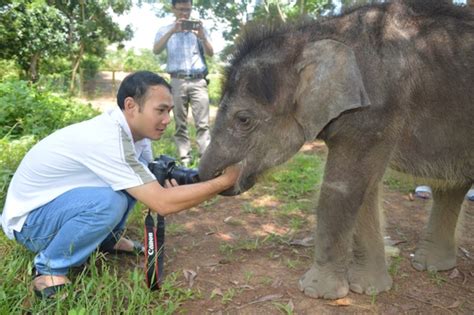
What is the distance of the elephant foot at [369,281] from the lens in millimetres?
3006

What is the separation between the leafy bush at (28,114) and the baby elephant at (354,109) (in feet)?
13.4

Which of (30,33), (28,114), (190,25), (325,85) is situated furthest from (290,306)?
(30,33)

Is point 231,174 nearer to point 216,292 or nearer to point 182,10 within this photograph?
point 216,292

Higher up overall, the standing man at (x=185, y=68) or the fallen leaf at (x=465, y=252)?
the standing man at (x=185, y=68)

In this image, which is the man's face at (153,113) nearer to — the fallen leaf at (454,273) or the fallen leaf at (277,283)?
the fallen leaf at (277,283)

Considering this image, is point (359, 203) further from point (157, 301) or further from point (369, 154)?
point (157, 301)

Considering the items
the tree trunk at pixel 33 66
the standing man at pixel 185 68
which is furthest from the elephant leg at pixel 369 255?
the tree trunk at pixel 33 66

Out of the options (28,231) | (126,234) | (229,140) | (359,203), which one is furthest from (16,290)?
(359,203)

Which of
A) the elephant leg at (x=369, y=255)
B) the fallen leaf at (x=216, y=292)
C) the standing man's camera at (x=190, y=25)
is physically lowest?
the fallen leaf at (x=216, y=292)

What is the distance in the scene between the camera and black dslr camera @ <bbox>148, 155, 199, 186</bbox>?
3021mm

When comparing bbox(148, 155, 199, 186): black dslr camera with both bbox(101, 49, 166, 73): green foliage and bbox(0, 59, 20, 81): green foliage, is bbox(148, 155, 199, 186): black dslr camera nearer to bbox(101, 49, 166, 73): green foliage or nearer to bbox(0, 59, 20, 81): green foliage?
bbox(0, 59, 20, 81): green foliage

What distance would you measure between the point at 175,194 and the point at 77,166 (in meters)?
0.65

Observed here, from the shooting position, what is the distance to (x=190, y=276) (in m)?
3.20

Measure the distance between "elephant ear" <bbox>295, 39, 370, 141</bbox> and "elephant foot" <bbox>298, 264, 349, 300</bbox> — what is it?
889mm
